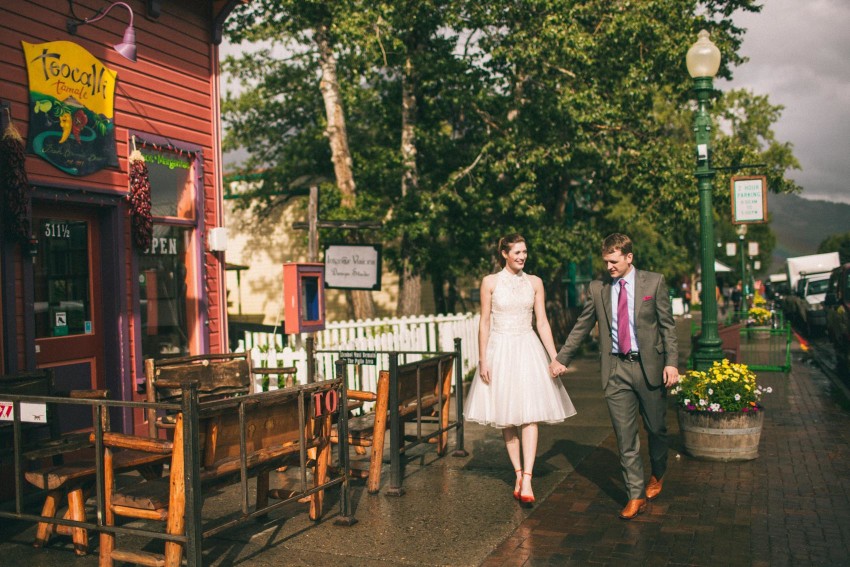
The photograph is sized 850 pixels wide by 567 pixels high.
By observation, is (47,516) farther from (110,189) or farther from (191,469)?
(110,189)

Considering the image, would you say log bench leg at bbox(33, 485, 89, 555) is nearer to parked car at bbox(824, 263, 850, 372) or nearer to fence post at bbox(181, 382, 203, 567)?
fence post at bbox(181, 382, 203, 567)

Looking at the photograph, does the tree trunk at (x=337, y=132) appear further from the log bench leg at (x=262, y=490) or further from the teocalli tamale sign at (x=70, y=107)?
the log bench leg at (x=262, y=490)

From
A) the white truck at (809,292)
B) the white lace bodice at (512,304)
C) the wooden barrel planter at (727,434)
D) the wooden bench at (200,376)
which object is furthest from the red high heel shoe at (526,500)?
the white truck at (809,292)

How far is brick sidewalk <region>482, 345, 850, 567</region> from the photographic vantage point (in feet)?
16.8

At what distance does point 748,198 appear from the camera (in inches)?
431

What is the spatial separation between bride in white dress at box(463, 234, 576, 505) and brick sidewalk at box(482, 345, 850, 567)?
56 centimetres

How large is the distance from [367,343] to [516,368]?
4713 millimetres

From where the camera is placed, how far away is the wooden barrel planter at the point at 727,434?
7555 mm

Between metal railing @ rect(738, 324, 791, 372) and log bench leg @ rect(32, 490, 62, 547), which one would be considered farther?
metal railing @ rect(738, 324, 791, 372)

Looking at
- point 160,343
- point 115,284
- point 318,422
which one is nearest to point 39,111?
point 115,284

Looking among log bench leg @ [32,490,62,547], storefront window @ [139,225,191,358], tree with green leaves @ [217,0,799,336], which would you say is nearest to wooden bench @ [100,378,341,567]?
log bench leg @ [32,490,62,547]

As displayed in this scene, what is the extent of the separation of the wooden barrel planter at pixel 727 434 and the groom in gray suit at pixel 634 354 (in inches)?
63.7

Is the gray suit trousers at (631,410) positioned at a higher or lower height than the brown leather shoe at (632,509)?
higher

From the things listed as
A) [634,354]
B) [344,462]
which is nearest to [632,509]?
[634,354]
